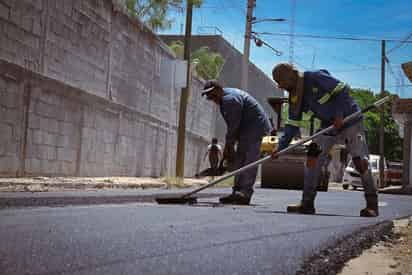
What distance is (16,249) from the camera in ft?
9.63

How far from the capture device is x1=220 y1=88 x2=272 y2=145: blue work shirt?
7133 millimetres

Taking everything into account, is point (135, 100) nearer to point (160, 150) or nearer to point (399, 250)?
point (160, 150)

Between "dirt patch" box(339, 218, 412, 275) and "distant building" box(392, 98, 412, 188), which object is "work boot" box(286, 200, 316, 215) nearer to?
"dirt patch" box(339, 218, 412, 275)

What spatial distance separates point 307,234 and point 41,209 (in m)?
2.36

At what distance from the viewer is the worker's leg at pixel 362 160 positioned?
6.18 m

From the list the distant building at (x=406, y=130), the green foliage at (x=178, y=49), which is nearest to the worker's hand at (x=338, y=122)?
the green foliage at (x=178, y=49)

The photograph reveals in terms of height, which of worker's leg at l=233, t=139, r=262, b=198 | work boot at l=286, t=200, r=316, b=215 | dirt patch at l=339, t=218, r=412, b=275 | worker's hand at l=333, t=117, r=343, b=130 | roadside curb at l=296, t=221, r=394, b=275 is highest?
worker's hand at l=333, t=117, r=343, b=130

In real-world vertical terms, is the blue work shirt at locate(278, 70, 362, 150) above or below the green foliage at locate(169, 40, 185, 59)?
below

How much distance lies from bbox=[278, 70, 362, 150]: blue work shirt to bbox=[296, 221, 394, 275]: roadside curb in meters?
1.38

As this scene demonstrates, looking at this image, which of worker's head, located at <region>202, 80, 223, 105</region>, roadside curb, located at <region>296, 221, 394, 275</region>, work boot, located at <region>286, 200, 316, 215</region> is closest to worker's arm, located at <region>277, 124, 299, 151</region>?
work boot, located at <region>286, 200, 316, 215</region>

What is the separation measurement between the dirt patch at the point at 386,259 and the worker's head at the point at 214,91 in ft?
9.10

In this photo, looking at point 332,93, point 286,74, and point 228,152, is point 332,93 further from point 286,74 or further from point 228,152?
point 228,152

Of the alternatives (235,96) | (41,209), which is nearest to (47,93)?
(235,96)

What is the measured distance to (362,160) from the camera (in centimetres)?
618
